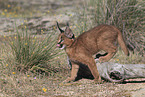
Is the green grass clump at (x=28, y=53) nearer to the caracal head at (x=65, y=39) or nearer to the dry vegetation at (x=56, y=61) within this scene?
the dry vegetation at (x=56, y=61)

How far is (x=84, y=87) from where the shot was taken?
4.91 m

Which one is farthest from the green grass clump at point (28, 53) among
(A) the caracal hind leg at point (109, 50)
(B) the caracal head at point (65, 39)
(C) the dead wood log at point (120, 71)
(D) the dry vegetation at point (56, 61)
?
(C) the dead wood log at point (120, 71)

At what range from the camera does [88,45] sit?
5.21m

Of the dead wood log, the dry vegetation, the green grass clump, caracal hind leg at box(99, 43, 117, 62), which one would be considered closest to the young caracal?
caracal hind leg at box(99, 43, 117, 62)

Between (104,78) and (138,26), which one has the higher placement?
(138,26)

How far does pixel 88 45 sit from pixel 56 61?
1342 mm

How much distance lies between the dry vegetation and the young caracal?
466 mm

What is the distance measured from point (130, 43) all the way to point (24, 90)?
386 cm

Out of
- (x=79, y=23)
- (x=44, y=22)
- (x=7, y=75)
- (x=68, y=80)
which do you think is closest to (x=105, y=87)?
(x=68, y=80)

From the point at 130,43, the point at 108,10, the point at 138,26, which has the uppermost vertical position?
the point at 108,10

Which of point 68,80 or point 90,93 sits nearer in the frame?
point 90,93

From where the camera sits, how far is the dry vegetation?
465 cm

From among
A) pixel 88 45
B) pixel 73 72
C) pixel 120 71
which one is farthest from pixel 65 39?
pixel 120 71

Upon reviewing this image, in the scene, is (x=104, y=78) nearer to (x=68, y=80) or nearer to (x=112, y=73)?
(x=112, y=73)
